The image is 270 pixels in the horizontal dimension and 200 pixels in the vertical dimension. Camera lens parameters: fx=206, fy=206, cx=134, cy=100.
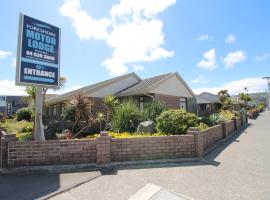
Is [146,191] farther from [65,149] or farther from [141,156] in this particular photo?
[65,149]

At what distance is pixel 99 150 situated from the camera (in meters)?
6.64

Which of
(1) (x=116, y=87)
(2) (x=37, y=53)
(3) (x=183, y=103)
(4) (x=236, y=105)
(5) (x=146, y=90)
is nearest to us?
(2) (x=37, y=53)

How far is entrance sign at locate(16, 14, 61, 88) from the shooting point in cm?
746

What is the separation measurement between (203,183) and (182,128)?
376 centimetres

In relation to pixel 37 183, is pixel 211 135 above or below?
above

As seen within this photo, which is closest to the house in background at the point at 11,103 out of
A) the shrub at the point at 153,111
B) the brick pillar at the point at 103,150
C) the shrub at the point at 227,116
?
the shrub at the point at 227,116

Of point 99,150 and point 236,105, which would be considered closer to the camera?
point 99,150

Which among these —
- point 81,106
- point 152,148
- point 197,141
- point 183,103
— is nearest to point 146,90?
point 81,106

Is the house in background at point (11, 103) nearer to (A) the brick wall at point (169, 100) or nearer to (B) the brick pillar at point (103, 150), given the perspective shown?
(A) the brick wall at point (169, 100)

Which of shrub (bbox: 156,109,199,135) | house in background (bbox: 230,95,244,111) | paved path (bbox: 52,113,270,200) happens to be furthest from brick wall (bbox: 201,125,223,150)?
house in background (bbox: 230,95,244,111)

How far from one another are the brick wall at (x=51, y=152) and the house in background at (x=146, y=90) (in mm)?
9691

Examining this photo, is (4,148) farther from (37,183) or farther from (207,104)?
(207,104)

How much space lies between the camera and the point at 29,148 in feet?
20.9

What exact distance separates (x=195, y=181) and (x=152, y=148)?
208cm
